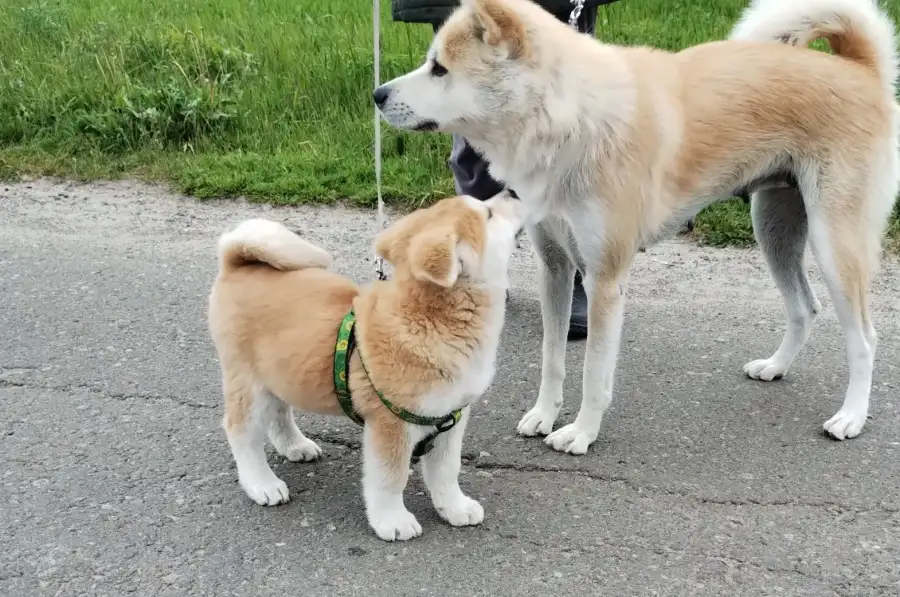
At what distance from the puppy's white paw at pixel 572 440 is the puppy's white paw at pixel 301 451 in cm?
88

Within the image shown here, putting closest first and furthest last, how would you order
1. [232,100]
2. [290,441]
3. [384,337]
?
[384,337] → [290,441] → [232,100]

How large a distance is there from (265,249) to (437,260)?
0.66 m

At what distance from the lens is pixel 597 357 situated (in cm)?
322

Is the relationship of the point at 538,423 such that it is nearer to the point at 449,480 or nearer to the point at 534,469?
the point at 534,469

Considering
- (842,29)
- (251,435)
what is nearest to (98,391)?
(251,435)

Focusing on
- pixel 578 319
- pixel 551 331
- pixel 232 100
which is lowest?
pixel 578 319

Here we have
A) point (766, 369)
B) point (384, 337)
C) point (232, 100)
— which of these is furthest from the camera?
point (232, 100)

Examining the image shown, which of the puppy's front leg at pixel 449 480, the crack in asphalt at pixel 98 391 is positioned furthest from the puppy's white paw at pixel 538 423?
the crack in asphalt at pixel 98 391

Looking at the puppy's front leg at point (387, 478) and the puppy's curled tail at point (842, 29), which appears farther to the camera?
the puppy's curled tail at point (842, 29)

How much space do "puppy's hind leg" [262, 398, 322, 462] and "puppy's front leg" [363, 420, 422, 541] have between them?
46cm

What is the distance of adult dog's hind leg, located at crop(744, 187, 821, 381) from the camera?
3746mm

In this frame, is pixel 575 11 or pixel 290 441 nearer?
pixel 290 441

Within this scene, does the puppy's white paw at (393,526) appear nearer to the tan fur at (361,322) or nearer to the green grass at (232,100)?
the tan fur at (361,322)

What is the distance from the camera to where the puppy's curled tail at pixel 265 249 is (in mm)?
2790
